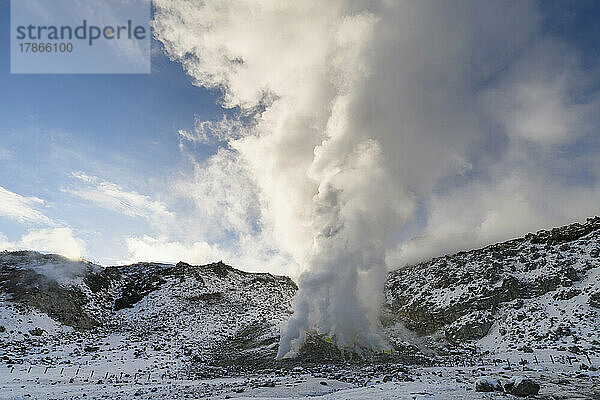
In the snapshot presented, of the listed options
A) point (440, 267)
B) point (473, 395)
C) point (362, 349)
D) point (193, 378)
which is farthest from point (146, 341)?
point (440, 267)

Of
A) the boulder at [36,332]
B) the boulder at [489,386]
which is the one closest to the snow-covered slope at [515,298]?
the boulder at [489,386]

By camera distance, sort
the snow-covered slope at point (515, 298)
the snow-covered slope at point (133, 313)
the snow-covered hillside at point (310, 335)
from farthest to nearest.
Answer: the snow-covered slope at point (133, 313) < the snow-covered slope at point (515, 298) < the snow-covered hillside at point (310, 335)

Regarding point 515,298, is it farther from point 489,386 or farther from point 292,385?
point 292,385

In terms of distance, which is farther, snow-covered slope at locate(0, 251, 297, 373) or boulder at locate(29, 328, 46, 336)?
boulder at locate(29, 328, 46, 336)

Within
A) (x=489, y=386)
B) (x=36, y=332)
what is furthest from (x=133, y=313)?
(x=489, y=386)

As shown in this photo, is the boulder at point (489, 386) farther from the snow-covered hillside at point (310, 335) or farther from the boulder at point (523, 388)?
the snow-covered hillside at point (310, 335)

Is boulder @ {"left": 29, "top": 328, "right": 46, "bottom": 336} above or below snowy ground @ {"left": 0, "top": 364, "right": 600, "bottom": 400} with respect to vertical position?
above

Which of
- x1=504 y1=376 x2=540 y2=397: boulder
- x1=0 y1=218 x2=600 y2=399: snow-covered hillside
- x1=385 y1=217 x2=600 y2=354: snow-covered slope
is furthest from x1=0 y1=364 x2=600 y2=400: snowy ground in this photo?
x1=385 y1=217 x2=600 y2=354: snow-covered slope

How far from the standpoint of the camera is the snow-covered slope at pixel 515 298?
1271 inches

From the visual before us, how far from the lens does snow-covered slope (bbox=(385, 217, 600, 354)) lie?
32281 mm

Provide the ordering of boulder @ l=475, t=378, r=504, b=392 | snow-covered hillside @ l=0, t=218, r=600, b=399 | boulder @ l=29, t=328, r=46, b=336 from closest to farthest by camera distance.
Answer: boulder @ l=475, t=378, r=504, b=392 < snow-covered hillside @ l=0, t=218, r=600, b=399 < boulder @ l=29, t=328, r=46, b=336

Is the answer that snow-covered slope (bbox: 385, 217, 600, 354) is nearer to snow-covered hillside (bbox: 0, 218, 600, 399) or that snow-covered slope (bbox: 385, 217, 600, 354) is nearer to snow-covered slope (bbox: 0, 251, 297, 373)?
snow-covered hillside (bbox: 0, 218, 600, 399)

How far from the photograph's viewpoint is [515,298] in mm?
41438

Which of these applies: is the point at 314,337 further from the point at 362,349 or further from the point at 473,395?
the point at 473,395
